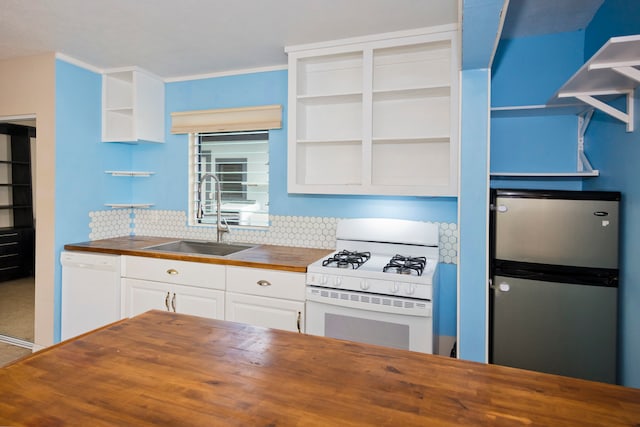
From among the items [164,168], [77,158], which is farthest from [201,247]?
[77,158]

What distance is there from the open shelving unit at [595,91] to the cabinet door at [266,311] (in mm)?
1585

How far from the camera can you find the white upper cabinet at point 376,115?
249 cm

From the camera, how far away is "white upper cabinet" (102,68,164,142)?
A: 321 cm

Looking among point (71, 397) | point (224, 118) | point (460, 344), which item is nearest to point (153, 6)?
point (224, 118)

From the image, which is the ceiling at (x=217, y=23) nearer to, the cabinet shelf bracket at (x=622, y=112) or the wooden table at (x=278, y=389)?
the cabinet shelf bracket at (x=622, y=112)

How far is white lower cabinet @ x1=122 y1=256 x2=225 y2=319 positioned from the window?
2.35 ft

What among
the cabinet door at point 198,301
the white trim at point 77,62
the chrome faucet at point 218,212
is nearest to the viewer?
the cabinet door at point 198,301

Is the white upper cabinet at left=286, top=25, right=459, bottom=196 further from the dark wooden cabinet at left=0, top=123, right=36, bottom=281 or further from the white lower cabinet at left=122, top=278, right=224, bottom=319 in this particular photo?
the dark wooden cabinet at left=0, top=123, right=36, bottom=281

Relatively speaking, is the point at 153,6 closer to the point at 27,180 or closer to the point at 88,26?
the point at 88,26

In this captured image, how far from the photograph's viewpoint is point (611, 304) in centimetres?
194

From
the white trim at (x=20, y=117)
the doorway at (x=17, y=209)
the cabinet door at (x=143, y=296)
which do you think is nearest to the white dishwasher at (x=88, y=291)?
the cabinet door at (x=143, y=296)

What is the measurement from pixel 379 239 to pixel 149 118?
232cm

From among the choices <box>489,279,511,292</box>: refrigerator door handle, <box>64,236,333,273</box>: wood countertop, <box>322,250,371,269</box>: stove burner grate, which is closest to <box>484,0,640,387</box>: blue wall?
<box>489,279,511,292</box>: refrigerator door handle

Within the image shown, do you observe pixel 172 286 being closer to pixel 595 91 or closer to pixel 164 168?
pixel 164 168
